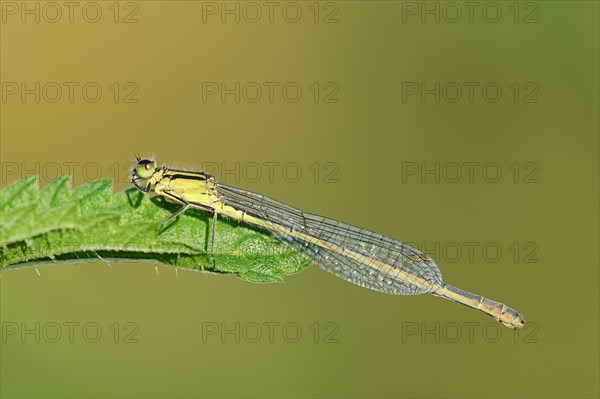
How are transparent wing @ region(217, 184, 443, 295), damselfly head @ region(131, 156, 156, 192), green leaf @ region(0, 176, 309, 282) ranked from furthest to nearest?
transparent wing @ region(217, 184, 443, 295) < damselfly head @ region(131, 156, 156, 192) < green leaf @ region(0, 176, 309, 282)

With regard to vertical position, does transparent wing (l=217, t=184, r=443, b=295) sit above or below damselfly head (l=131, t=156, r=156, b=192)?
below

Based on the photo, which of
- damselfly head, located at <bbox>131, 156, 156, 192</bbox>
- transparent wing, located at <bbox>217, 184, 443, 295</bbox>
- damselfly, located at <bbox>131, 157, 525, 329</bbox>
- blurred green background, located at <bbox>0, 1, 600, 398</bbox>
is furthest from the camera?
blurred green background, located at <bbox>0, 1, 600, 398</bbox>

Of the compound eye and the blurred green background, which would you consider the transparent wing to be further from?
the blurred green background

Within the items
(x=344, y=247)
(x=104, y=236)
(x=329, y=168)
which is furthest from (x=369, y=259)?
(x=329, y=168)

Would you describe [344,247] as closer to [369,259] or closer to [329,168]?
[369,259]

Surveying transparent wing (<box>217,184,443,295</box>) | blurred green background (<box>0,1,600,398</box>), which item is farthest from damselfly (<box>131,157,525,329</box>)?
blurred green background (<box>0,1,600,398</box>)

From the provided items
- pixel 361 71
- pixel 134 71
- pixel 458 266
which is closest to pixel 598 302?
pixel 458 266

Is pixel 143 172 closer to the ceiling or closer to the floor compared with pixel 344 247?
closer to the ceiling
